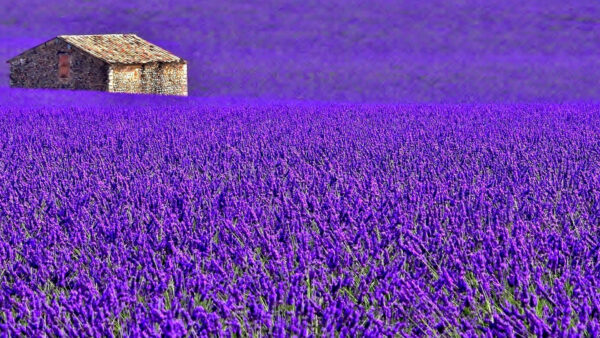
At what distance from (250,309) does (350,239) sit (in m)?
0.89

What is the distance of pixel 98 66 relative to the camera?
2172 cm

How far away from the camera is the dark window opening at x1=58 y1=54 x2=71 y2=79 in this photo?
22.4 metres

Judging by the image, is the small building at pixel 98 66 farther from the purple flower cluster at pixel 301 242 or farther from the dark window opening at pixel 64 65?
the purple flower cluster at pixel 301 242

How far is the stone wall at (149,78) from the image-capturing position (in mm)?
21984

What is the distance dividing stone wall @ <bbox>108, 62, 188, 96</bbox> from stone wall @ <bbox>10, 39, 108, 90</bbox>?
1.19 ft

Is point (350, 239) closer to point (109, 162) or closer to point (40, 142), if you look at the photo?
point (109, 162)

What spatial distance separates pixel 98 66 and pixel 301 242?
65.6ft

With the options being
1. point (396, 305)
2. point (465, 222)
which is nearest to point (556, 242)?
point (465, 222)

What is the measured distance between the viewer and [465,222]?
10.2 feet


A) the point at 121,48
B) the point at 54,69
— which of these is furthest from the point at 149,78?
the point at 54,69

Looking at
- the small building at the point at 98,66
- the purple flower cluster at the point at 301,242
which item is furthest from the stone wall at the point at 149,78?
the purple flower cluster at the point at 301,242

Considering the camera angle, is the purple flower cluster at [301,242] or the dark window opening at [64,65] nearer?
the purple flower cluster at [301,242]

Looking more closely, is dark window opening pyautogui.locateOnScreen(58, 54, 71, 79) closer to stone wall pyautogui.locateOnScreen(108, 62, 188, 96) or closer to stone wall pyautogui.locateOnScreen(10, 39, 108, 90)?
stone wall pyautogui.locateOnScreen(10, 39, 108, 90)

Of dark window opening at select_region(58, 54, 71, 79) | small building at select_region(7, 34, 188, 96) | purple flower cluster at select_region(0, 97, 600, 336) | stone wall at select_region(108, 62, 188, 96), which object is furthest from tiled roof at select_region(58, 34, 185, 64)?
purple flower cluster at select_region(0, 97, 600, 336)
